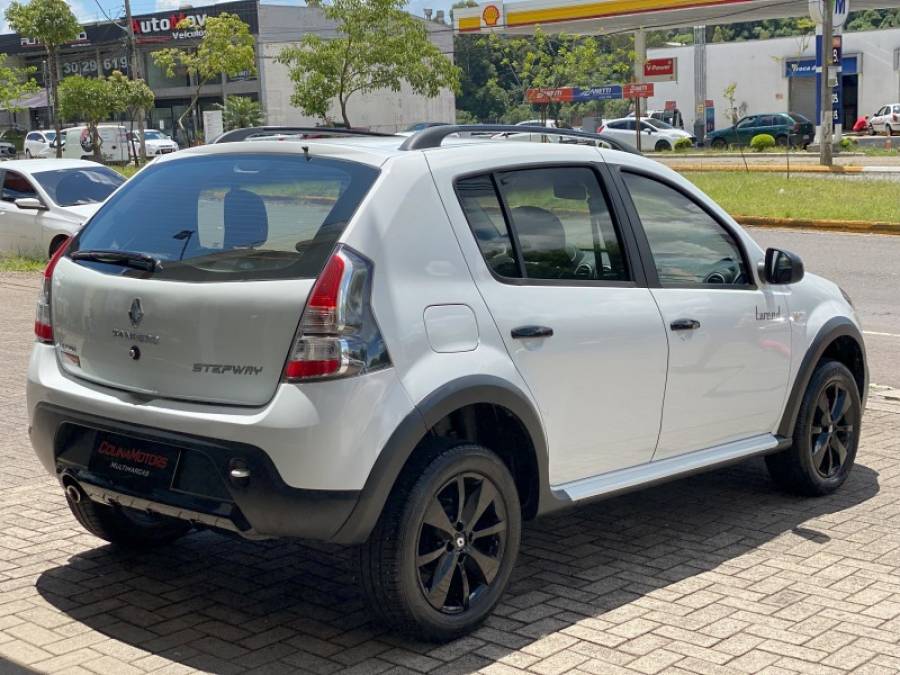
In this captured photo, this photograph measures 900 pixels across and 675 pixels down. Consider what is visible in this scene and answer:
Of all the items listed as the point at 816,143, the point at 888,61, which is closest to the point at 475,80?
the point at 888,61

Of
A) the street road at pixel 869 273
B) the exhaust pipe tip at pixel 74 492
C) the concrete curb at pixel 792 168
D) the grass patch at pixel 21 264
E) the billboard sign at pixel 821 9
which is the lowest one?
the street road at pixel 869 273

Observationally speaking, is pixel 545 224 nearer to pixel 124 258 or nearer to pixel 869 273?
pixel 124 258

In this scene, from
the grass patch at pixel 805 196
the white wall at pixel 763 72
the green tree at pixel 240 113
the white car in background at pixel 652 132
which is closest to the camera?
the grass patch at pixel 805 196

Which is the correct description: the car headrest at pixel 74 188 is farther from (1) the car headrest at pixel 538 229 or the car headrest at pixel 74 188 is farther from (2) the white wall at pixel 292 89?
(2) the white wall at pixel 292 89

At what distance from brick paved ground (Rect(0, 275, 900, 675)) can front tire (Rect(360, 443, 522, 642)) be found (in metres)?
0.13

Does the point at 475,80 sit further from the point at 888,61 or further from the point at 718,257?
the point at 718,257

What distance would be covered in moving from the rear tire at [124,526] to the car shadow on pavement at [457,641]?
0.07 metres

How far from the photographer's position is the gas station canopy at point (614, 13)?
51406 millimetres

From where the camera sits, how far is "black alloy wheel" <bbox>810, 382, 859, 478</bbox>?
6176 mm

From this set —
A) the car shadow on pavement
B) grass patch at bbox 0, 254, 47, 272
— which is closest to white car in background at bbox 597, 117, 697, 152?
grass patch at bbox 0, 254, 47, 272

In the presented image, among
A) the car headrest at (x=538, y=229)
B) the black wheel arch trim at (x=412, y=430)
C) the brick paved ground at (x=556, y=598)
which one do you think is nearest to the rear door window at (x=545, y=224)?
the car headrest at (x=538, y=229)

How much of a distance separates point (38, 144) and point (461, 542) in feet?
190

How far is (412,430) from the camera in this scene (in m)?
4.19

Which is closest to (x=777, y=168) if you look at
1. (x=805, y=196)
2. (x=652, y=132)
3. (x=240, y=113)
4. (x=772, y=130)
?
(x=805, y=196)
